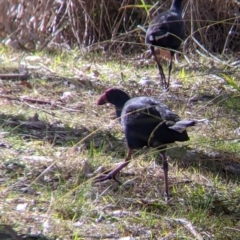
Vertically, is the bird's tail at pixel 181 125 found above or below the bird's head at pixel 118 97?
above

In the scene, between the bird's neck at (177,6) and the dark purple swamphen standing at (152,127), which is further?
the bird's neck at (177,6)

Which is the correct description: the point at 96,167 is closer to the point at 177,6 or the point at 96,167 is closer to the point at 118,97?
the point at 118,97

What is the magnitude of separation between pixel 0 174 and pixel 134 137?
0.90 meters

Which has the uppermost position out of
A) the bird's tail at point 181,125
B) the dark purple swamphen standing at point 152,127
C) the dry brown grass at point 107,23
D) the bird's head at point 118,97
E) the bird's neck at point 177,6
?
the bird's tail at point 181,125

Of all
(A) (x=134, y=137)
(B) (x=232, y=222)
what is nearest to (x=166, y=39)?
(A) (x=134, y=137)

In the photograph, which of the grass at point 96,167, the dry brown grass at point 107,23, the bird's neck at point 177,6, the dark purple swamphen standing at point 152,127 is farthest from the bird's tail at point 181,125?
the dry brown grass at point 107,23

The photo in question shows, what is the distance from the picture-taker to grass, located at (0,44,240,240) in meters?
3.90

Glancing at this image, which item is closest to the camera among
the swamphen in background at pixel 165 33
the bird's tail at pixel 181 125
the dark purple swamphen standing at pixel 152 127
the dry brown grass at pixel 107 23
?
the bird's tail at pixel 181 125

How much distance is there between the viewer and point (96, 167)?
4762 mm

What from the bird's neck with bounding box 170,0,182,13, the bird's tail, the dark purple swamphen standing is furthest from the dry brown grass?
the bird's tail

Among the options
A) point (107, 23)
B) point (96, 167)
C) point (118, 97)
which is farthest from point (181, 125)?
point (107, 23)

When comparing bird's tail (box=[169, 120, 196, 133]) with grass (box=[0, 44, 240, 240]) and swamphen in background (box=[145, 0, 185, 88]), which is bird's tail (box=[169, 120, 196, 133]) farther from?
swamphen in background (box=[145, 0, 185, 88])

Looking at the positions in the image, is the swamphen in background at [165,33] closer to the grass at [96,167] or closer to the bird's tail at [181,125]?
the grass at [96,167]

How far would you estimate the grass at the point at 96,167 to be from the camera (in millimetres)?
3900
